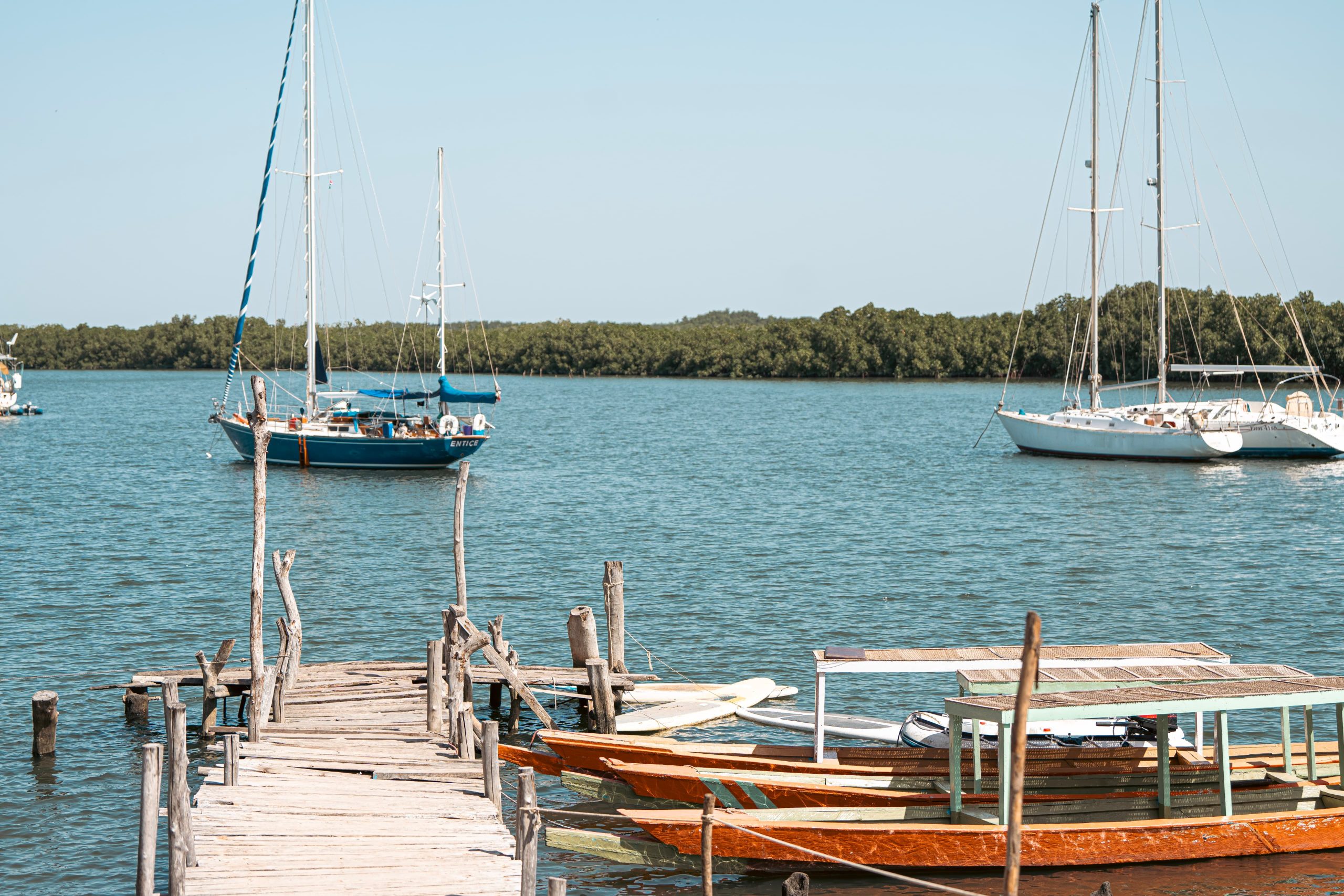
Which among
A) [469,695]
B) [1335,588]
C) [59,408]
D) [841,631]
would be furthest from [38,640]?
[59,408]

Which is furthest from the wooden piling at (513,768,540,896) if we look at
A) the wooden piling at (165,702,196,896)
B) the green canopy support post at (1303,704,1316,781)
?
the green canopy support post at (1303,704,1316,781)

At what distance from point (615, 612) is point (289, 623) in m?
4.68

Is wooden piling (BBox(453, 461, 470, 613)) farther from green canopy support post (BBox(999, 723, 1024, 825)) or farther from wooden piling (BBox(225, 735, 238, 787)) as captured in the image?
green canopy support post (BBox(999, 723, 1024, 825))

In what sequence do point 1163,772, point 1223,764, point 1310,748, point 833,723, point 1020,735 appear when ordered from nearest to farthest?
1. point 1020,735
2. point 1223,764
3. point 1163,772
4. point 1310,748
5. point 833,723

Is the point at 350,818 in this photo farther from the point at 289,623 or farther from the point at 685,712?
the point at 685,712

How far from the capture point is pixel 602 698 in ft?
56.5

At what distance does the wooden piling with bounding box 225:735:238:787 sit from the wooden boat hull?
393 cm

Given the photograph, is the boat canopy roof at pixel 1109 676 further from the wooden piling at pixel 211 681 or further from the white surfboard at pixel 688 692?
the wooden piling at pixel 211 681

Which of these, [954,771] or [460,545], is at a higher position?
[460,545]

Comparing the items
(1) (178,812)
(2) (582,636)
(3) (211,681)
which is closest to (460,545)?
(2) (582,636)

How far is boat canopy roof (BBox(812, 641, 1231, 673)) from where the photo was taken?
14.5 meters

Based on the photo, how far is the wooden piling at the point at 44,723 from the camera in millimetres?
16969

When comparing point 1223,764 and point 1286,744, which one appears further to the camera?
point 1286,744

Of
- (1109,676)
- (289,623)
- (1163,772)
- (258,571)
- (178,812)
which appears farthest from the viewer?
(289,623)
